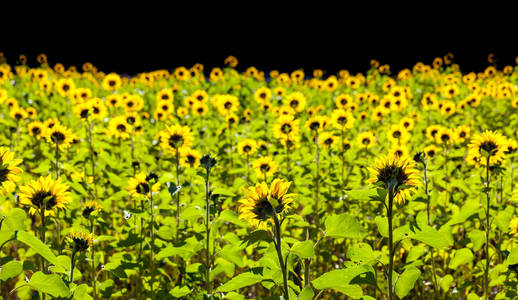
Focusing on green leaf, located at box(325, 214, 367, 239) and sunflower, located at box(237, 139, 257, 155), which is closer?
green leaf, located at box(325, 214, 367, 239)

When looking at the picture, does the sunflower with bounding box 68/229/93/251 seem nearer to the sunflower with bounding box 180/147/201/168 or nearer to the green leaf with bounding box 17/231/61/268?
the green leaf with bounding box 17/231/61/268

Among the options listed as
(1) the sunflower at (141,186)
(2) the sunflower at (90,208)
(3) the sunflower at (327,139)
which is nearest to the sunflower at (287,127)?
(3) the sunflower at (327,139)

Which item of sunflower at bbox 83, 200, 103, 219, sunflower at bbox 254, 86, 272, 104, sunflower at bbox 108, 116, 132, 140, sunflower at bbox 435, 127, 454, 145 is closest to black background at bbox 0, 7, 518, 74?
sunflower at bbox 254, 86, 272, 104

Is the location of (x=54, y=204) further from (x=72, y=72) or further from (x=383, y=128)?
(x=72, y=72)

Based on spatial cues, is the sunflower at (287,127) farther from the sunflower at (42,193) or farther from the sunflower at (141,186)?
the sunflower at (42,193)

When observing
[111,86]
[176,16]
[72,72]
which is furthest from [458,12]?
[111,86]

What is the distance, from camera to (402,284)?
1.47 m

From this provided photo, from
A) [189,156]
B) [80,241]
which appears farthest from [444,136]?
[80,241]

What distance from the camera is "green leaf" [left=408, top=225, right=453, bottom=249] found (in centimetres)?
133

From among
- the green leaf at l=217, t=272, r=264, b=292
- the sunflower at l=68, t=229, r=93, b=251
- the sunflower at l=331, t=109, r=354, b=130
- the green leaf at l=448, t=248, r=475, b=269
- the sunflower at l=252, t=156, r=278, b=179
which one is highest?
the sunflower at l=331, t=109, r=354, b=130

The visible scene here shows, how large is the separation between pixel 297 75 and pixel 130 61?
12755 mm

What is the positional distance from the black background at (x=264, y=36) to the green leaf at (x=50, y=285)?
748 inches

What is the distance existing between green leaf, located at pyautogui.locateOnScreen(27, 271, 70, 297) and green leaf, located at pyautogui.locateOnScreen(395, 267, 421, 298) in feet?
3.28

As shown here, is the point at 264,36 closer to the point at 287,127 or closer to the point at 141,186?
the point at 287,127
